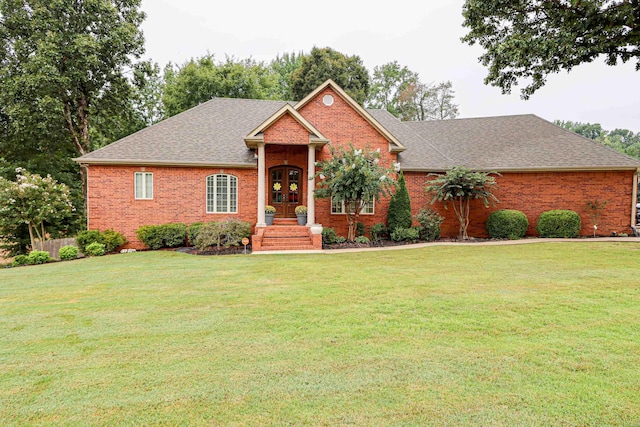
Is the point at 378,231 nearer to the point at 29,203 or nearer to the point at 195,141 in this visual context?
the point at 195,141

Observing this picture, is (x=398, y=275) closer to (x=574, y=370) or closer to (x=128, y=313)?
→ (x=574, y=370)

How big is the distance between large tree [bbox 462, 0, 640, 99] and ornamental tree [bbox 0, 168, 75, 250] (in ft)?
58.9

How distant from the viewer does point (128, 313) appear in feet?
17.3

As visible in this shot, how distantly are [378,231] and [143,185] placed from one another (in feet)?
34.4

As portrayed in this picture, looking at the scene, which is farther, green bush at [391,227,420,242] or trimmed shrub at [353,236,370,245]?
green bush at [391,227,420,242]

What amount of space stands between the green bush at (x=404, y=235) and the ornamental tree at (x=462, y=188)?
1694 millimetres

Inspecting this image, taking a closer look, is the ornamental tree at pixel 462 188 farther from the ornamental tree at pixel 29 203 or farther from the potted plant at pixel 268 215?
the ornamental tree at pixel 29 203

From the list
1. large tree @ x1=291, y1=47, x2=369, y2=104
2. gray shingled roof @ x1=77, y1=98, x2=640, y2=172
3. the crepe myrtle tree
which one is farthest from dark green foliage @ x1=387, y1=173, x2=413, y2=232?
large tree @ x1=291, y1=47, x2=369, y2=104

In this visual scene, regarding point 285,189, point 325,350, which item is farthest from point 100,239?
point 325,350

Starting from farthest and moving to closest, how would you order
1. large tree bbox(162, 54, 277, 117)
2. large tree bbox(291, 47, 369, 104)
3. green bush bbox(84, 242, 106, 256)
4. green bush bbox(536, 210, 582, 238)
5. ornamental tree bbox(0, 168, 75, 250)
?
1. large tree bbox(291, 47, 369, 104)
2. large tree bbox(162, 54, 277, 117)
3. green bush bbox(536, 210, 582, 238)
4. ornamental tree bbox(0, 168, 75, 250)
5. green bush bbox(84, 242, 106, 256)

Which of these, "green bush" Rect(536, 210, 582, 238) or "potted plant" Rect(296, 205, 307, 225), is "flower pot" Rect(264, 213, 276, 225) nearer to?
"potted plant" Rect(296, 205, 307, 225)

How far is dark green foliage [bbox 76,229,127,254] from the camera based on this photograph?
41.8 feet

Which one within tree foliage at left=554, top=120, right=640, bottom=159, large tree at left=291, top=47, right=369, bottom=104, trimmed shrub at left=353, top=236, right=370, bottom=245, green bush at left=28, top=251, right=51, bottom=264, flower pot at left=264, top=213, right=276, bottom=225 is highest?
tree foliage at left=554, top=120, right=640, bottom=159

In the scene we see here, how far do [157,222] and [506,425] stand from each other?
14559 mm
